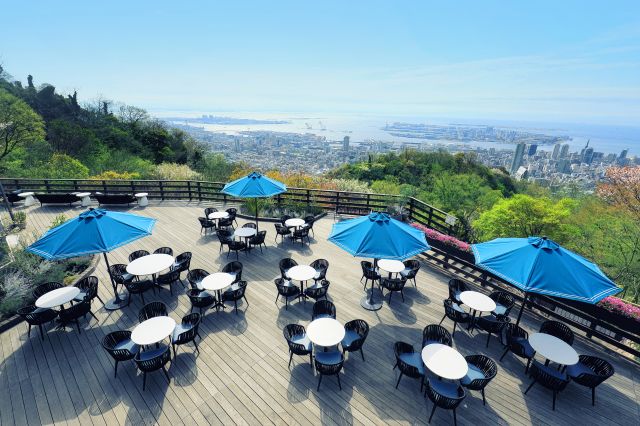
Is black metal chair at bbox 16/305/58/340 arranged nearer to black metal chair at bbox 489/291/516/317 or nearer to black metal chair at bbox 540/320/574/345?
black metal chair at bbox 489/291/516/317

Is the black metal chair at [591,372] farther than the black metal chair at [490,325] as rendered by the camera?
No

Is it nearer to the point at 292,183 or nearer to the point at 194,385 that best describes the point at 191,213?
the point at 292,183

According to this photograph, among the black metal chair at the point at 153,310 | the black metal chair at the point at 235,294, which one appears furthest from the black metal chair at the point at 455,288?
the black metal chair at the point at 153,310

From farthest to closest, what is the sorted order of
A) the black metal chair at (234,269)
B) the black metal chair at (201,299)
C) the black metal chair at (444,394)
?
1. the black metal chair at (234,269)
2. the black metal chair at (201,299)
3. the black metal chair at (444,394)

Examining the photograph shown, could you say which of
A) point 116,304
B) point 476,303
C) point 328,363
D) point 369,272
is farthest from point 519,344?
point 116,304

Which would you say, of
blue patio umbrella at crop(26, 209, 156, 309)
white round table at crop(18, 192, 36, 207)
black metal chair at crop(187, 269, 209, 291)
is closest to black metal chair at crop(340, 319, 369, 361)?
black metal chair at crop(187, 269, 209, 291)

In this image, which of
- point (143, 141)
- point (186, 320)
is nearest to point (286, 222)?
point (186, 320)

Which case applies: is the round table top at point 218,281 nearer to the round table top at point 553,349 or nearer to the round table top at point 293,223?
the round table top at point 293,223
